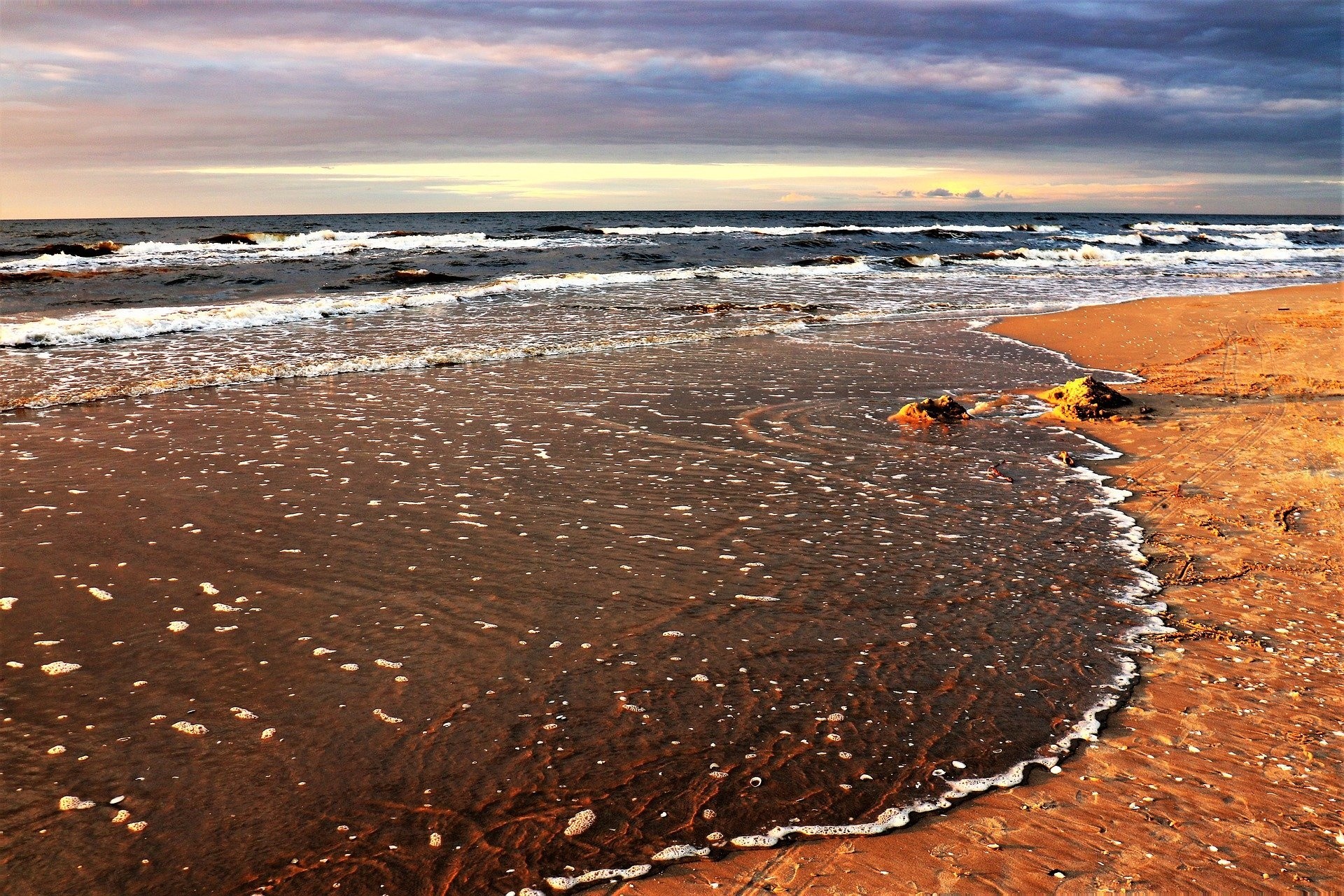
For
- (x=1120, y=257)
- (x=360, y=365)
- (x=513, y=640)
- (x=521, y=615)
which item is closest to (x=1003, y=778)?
(x=513, y=640)

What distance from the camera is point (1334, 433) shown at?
7598mm

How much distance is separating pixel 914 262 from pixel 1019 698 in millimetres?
31314

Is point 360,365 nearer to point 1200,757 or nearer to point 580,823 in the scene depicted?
point 580,823

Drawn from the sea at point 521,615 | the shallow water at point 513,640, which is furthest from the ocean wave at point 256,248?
the shallow water at point 513,640

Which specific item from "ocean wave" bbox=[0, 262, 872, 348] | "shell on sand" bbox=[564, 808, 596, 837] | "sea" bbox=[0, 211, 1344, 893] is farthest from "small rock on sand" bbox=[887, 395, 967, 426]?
"ocean wave" bbox=[0, 262, 872, 348]

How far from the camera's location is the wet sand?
8.79ft

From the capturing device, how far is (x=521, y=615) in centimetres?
430

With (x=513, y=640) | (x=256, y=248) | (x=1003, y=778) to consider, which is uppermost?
(x=256, y=248)

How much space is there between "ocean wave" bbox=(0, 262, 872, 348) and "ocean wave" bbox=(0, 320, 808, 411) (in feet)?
14.8

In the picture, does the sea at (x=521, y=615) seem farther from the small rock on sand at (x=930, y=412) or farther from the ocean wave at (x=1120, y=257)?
the ocean wave at (x=1120, y=257)

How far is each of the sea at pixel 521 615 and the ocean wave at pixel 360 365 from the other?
0.45 ft

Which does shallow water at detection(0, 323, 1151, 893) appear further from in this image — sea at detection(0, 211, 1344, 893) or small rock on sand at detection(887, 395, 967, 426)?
small rock on sand at detection(887, 395, 967, 426)

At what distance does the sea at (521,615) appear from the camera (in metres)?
2.91

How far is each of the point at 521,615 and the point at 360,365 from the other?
8.02m
